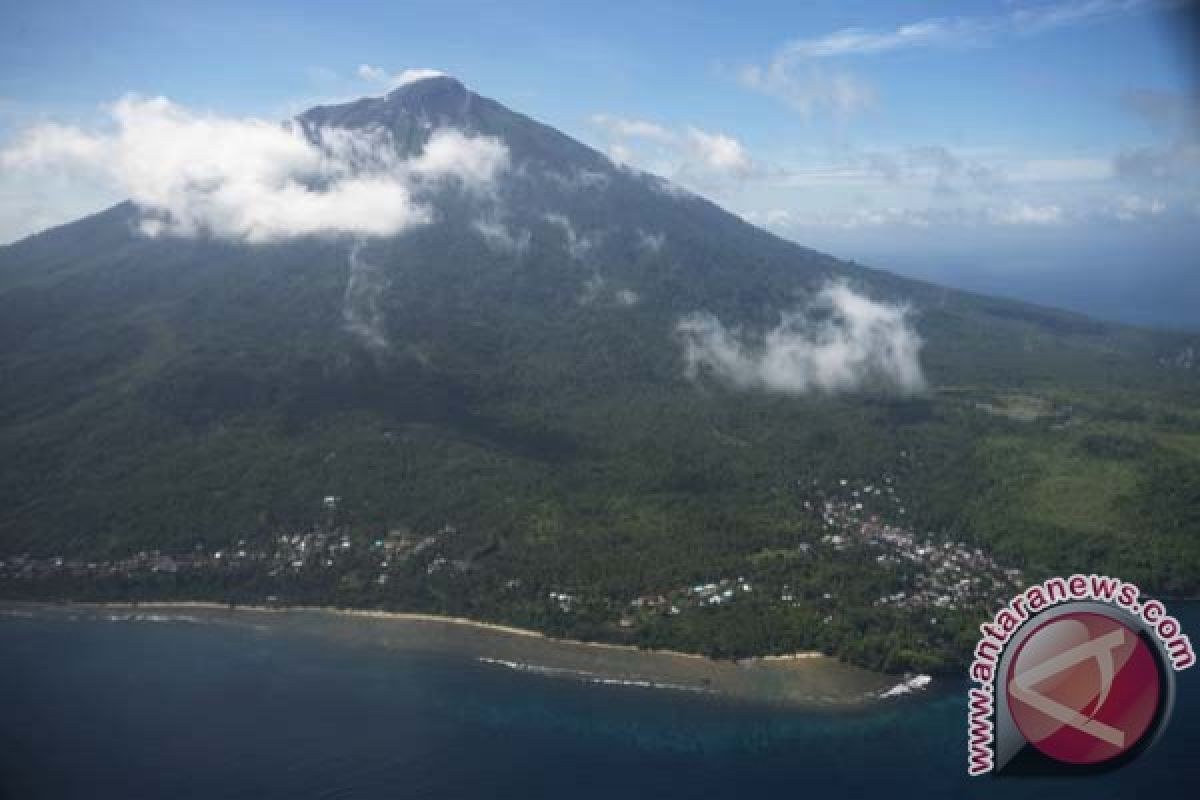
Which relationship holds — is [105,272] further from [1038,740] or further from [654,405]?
[1038,740]

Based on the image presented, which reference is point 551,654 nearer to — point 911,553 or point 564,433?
point 911,553

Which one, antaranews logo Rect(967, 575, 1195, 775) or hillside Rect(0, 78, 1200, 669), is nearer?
antaranews logo Rect(967, 575, 1195, 775)

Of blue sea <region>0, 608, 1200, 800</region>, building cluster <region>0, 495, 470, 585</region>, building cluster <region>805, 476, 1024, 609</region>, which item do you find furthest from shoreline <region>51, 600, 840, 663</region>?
building cluster <region>805, 476, 1024, 609</region>

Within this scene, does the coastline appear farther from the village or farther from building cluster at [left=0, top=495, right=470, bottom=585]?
building cluster at [left=0, top=495, right=470, bottom=585]

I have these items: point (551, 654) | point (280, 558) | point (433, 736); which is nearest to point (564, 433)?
point (280, 558)

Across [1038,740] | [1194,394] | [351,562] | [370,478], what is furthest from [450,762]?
[1194,394]

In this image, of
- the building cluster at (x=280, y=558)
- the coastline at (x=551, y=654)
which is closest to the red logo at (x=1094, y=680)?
the coastline at (x=551, y=654)
